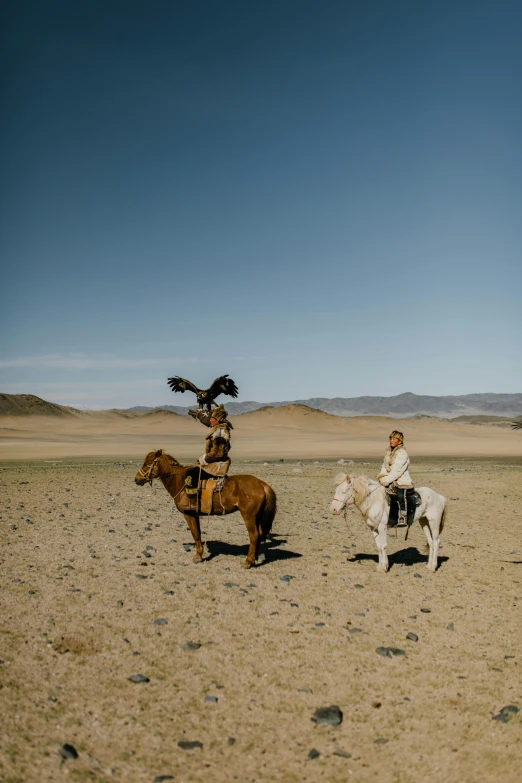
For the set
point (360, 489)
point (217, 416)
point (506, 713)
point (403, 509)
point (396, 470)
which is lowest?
point (506, 713)

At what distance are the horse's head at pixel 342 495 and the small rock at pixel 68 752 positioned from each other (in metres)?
6.95

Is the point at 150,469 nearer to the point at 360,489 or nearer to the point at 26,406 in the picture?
the point at 360,489

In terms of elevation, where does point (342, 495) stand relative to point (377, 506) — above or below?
above

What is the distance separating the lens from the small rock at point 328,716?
5902mm

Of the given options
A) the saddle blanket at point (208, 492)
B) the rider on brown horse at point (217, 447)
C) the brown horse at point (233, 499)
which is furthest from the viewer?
the rider on brown horse at point (217, 447)

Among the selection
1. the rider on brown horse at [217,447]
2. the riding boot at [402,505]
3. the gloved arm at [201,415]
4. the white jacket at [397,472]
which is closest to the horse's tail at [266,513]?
the rider on brown horse at [217,447]

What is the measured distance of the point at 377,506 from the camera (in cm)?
1161

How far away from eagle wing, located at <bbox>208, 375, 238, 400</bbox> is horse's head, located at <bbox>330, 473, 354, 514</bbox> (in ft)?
13.2

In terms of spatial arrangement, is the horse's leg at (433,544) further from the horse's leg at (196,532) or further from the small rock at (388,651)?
the horse's leg at (196,532)

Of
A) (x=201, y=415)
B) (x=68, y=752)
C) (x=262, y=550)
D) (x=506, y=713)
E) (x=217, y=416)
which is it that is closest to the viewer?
(x=68, y=752)

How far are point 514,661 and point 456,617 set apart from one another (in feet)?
5.26

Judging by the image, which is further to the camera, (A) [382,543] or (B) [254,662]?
(A) [382,543]

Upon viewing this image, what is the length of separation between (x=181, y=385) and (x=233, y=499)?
169 inches

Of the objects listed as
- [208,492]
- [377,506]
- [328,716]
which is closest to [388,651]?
[328,716]
